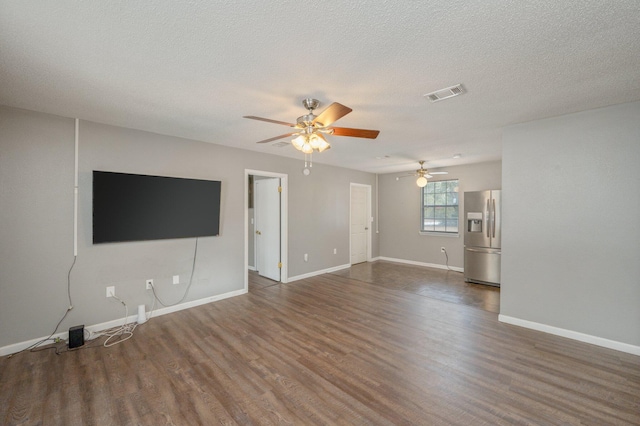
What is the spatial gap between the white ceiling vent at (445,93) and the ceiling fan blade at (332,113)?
926mm

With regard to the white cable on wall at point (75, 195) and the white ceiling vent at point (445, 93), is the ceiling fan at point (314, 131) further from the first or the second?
the white cable on wall at point (75, 195)

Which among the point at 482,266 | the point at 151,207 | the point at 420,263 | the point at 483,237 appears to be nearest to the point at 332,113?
the point at 151,207

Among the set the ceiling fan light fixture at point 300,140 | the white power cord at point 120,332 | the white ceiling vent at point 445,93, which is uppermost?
the white ceiling vent at point 445,93

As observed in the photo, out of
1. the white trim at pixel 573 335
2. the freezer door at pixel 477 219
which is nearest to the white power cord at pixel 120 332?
the white trim at pixel 573 335

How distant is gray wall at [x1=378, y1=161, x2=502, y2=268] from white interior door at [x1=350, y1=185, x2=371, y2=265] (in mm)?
555

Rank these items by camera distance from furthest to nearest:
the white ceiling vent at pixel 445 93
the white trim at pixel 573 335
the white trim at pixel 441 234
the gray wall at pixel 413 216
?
the white trim at pixel 441 234
the gray wall at pixel 413 216
the white trim at pixel 573 335
the white ceiling vent at pixel 445 93

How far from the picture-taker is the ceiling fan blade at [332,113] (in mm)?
2052

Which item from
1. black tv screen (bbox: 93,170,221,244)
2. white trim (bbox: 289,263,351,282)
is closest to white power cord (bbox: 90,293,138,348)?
black tv screen (bbox: 93,170,221,244)

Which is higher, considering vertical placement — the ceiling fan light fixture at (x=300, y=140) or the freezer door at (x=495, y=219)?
the ceiling fan light fixture at (x=300, y=140)

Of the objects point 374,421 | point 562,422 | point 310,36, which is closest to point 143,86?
point 310,36

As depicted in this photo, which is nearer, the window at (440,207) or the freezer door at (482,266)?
the freezer door at (482,266)

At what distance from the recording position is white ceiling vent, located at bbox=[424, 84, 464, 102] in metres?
2.35

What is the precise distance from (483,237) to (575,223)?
2304 millimetres

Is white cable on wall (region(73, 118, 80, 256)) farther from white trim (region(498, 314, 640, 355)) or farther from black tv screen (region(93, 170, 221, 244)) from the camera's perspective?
white trim (region(498, 314, 640, 355))
